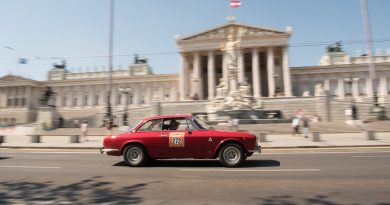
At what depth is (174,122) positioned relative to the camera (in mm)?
9648

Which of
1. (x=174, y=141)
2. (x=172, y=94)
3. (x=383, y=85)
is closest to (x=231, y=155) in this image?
(x=174, y=141)

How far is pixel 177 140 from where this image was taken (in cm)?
918

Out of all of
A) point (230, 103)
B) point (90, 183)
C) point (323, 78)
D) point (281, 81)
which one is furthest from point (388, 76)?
point (90, 183)

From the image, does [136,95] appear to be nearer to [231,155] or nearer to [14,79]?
[14,79]

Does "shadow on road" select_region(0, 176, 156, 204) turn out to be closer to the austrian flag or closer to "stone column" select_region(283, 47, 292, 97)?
the austrian flag

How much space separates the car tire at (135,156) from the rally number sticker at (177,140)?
105 cm

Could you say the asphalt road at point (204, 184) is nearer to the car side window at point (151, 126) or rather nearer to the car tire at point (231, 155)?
the car tire at point (231, 155)

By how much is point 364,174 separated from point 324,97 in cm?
4223

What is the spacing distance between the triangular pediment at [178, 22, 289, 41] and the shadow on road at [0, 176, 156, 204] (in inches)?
2427

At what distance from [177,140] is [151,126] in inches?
45.2

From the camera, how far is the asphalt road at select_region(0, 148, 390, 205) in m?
5.38

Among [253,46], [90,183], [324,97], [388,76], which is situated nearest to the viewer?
[90,183]

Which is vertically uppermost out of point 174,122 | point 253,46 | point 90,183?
point 253,46

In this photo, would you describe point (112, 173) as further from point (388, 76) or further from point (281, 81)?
point (388, 76)
